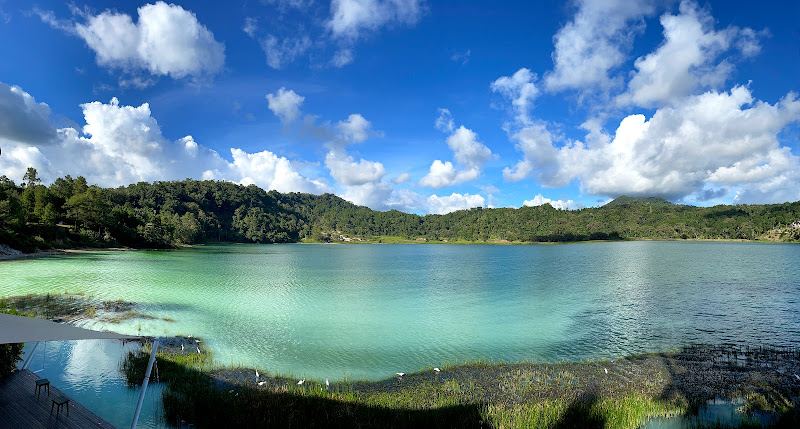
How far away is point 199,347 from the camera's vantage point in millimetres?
16484

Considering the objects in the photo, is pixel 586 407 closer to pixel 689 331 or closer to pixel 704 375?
pixel 704 375

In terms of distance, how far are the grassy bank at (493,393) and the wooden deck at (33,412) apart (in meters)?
1.73

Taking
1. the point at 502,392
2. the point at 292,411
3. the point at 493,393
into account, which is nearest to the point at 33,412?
the point at 292,411

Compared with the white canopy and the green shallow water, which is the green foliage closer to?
the white canopy

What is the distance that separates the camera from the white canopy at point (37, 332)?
19.2 feet

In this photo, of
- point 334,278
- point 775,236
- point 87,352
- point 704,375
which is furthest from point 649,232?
point 87,352

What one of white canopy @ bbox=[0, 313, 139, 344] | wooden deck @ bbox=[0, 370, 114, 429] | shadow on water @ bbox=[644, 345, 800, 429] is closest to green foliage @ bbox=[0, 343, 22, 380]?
wooden deck @ bbox=[0, 370, 114, 429]

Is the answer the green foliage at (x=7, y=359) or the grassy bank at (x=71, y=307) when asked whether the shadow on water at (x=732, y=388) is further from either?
the grassy bank at (x=71, y=307)

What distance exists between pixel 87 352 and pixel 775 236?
233m

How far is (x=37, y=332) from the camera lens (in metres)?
6.34

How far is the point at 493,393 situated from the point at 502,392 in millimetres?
323

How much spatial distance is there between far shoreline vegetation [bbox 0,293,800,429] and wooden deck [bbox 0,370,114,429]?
1706mm

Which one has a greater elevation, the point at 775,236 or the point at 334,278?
the point at 775,236

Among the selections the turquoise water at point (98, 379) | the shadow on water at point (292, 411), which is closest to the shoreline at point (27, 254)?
the turquoise water at point (98, 379)
